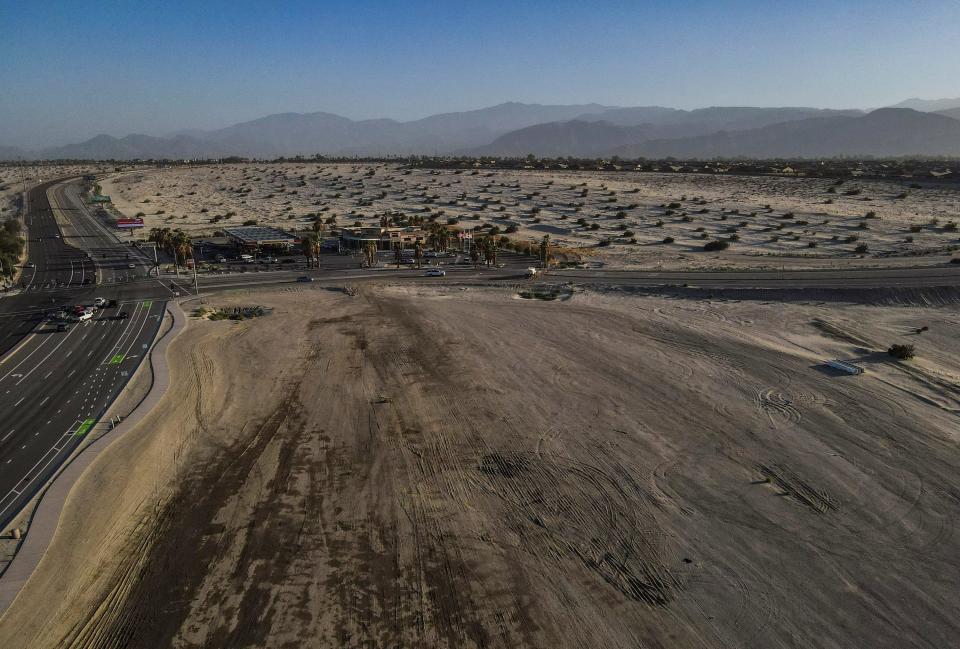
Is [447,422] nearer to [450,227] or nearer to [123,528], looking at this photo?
[123,528]

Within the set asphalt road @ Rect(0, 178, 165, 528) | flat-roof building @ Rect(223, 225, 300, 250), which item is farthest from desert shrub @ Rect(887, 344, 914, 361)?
flat-roof building @ Rect(223, 225, 300, 250)

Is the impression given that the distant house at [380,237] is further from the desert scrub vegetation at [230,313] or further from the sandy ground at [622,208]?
the desert scrub vegetation at [230,313]

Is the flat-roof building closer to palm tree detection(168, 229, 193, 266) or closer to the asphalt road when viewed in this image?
palm tree detection(168, 229, 193, 266)

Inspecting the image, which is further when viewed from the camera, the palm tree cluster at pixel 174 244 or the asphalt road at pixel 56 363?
the palm tree cluster at pixel 174 244

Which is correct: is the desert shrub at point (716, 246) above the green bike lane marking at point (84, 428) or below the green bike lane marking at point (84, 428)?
above

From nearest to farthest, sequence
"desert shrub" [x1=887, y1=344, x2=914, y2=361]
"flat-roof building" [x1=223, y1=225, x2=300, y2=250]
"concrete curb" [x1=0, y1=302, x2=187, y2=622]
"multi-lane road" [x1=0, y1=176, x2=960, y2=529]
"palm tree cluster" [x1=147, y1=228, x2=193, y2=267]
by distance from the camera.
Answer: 1. "concrete curb" [x1=0, y1=302, x2=187, y2=622]
2. "multi-lane road" [x1=0, y1=176, x2=960, y2=529]
3. "desert shrub" [x1=887, y1=344, x2=914, y2=361]
4. "palm tree cluster" [x1=147, y1=228, x2=193, y2=267]
5. "flat-roof building" [x1=223, y1=225, x2=300, y2=250]

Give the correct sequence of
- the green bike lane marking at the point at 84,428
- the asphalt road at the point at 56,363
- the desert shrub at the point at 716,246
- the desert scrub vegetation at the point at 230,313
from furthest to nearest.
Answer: the desert shrub at the point at 716,246
the desert scrub vegetation at the point at 230,313
the green bike lane marking at the point at 84,428
the asphalt road at the point at 56,363

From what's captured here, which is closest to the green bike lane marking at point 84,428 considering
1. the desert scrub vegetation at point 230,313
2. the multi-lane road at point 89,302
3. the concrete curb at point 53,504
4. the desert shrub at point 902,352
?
the multi-lane road at point 89,302
